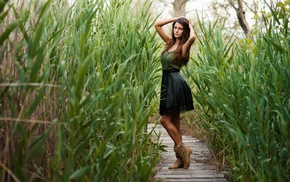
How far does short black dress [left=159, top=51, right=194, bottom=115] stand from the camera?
3926 mm

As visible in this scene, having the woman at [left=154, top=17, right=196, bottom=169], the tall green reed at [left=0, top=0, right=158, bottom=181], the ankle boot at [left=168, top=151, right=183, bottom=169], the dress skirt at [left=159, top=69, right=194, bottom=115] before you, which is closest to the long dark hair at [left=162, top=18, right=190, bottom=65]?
the woman at [left=154, top=17, right=196, bottom=169]

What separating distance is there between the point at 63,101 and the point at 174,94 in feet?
6.11

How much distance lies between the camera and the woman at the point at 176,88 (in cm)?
389

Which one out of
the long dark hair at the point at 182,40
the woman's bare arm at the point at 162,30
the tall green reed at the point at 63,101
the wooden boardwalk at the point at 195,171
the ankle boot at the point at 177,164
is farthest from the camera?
the woman's bare arm at the point at 162,30

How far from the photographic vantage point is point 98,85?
226cm

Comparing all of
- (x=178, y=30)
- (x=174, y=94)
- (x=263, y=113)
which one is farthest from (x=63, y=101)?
(x=178, y=30)

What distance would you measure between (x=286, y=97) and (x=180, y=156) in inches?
59.9

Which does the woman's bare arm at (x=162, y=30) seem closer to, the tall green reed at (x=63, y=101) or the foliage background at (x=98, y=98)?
the foliage background at (x=98, y=98)

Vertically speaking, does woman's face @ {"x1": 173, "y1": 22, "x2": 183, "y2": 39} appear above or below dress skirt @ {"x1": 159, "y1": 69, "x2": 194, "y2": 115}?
above

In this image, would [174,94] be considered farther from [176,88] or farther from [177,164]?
[177,164]

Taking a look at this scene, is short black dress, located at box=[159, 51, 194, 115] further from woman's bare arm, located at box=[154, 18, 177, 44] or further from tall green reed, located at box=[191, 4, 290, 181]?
tall green reed, located at box=[191, 4, 290, 181]

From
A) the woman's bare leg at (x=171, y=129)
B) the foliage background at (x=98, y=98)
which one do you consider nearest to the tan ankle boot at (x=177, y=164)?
the woman's bare leg at (x=171, y=129)

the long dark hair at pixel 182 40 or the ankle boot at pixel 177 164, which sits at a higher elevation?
the long dark hair at pixel 182 40

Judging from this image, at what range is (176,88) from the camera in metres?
3.93
